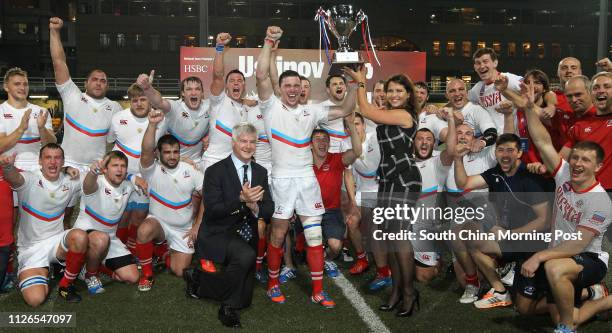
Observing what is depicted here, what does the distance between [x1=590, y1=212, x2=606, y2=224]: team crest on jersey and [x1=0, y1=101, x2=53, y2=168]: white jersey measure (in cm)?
558

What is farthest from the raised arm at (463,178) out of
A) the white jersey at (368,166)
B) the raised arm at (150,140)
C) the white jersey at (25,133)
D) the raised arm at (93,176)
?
the white jersey at (25,133)

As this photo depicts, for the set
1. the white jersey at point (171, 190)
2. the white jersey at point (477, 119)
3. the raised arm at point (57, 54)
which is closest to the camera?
the white jersey at point (171, 190)

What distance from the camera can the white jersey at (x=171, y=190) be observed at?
6340 millimetres

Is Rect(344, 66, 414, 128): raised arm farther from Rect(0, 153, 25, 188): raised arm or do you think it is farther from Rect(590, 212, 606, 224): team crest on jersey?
Rect(0, 153, 25, 188): raised arm

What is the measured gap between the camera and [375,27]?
53.2 m

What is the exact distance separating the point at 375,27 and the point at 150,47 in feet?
67.2

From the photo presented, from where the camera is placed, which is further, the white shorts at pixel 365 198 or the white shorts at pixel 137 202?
the white shorts at pixel 137 202

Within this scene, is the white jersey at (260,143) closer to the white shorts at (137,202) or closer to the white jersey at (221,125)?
the white jersey at (221,125)

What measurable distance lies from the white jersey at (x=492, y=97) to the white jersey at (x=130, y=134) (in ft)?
12.3

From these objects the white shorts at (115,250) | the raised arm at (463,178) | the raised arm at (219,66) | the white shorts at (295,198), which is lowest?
the white shorts at (115,250)

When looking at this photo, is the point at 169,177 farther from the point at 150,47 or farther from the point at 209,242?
the point at 150,47

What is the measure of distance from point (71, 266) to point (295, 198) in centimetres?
220

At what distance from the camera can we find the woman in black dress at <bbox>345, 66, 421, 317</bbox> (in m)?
4.99
